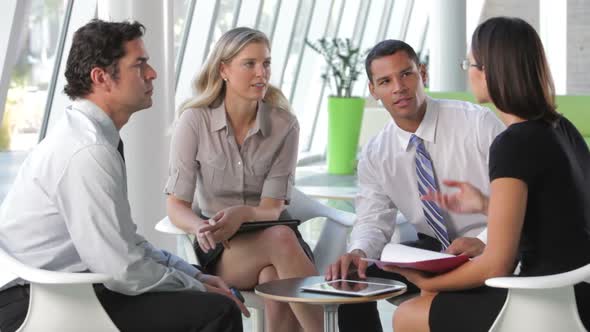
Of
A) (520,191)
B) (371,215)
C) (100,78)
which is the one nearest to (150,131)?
(371,215)

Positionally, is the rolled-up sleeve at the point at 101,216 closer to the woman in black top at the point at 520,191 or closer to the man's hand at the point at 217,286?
the man's hand at the point at 217,286

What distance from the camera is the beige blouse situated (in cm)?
374

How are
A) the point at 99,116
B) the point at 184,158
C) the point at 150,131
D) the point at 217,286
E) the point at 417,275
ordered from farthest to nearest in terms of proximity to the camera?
the point at 150,131 < the point at 184,158 < the point at 217,286 < the point at 99,116 < the point at 417,275

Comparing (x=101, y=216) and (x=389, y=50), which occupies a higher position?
(x=389, y=50)

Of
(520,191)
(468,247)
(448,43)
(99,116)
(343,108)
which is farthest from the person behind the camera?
(343,108)

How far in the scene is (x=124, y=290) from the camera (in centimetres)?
264

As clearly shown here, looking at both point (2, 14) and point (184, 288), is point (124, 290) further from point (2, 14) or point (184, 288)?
point (2, 14)

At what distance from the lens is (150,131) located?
5008 millimetres

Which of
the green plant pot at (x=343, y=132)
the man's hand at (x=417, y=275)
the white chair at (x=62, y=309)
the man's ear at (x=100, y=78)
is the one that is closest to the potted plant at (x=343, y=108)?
the green plant pot at (x=343, y=132)

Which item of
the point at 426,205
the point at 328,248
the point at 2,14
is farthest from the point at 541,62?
the point at 2,14

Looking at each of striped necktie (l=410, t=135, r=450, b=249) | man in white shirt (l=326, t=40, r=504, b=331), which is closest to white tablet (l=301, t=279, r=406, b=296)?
man in white shirt (l=326, t=40, r=504, b=331)

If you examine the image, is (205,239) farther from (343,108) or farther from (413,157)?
(343,108)

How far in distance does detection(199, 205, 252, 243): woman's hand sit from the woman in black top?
0.99 m

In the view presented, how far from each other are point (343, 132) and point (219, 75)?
8.30 meters
